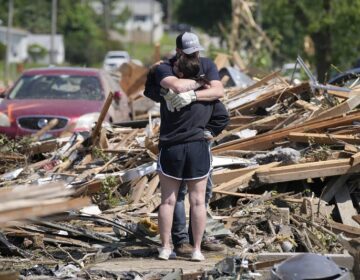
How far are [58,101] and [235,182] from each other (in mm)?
6045

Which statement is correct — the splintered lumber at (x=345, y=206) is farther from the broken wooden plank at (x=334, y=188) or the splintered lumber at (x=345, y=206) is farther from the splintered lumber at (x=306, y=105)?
the splintered lumber at (x=306, y=105)

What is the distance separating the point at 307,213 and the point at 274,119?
2.44 m

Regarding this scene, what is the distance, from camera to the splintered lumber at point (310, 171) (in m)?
A: 9.11

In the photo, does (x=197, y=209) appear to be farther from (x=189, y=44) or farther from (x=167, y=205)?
(x=189, y=44)

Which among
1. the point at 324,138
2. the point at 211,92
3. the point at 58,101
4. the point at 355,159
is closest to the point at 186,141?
the point at 211,92

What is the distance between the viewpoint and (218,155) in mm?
10102

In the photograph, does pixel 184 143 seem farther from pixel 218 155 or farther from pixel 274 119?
pixel 274 119

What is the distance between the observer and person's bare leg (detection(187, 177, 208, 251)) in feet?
25.2

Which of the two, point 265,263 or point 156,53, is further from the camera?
point 156,53

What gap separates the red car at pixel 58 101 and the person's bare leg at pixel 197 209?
5717mm

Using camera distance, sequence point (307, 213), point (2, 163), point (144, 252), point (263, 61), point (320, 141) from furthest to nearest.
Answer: point (263, 61)
point (2, 163)
point (320, 141)
point (307, 213)
point (144, 252)

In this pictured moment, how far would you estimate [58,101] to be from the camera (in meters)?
14.7

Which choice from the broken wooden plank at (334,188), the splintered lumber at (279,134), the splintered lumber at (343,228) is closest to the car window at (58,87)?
the splintered lumber at (279,134)

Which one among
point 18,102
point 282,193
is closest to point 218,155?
point 282,193
